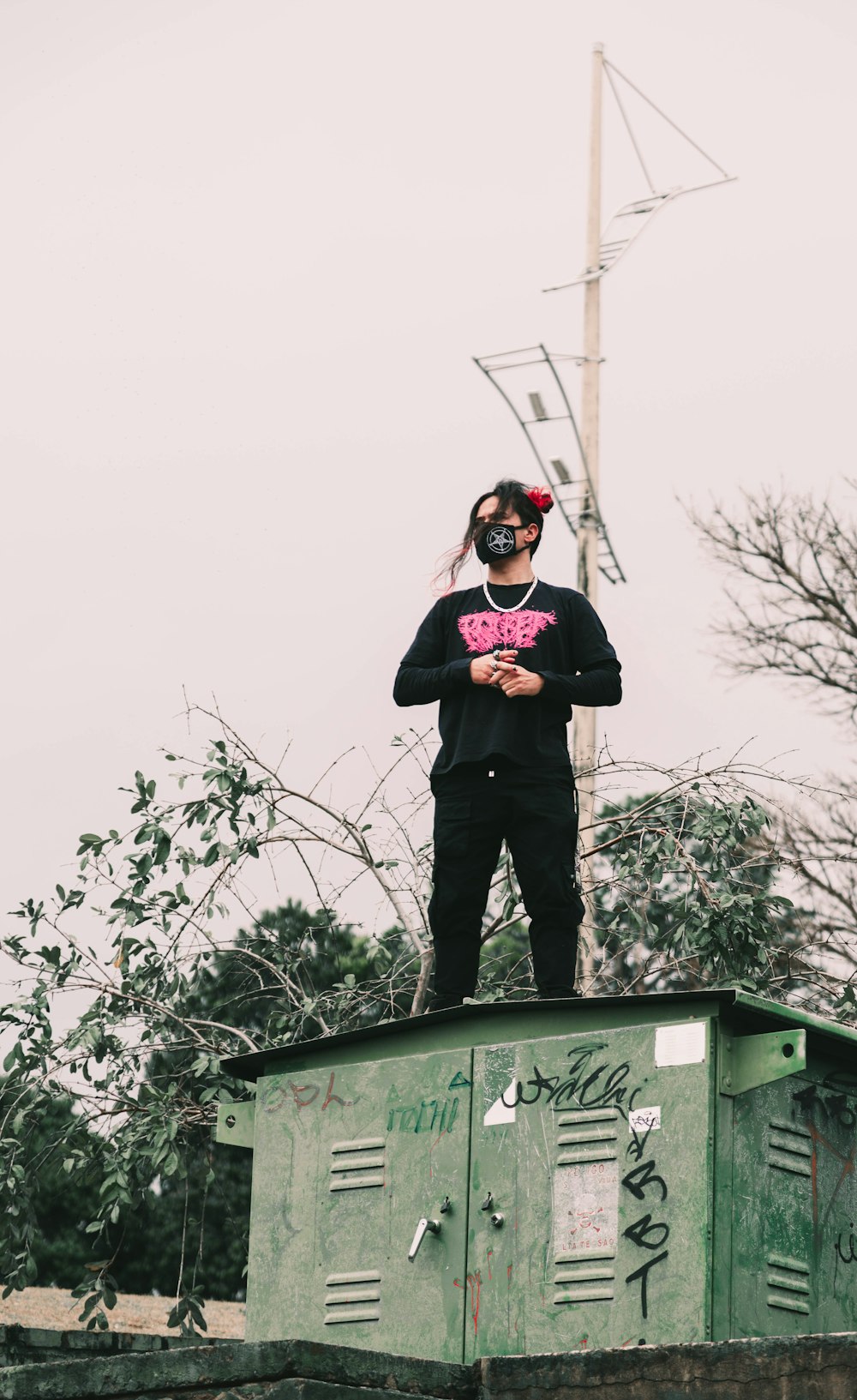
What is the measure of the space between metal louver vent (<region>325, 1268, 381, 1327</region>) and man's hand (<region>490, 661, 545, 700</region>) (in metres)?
Answer: 1.74

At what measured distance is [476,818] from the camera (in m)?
5.64

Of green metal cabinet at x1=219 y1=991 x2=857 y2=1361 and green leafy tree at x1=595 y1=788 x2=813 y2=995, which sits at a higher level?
green leafy tree at x1=595 y1=788 x2=813 y2=995

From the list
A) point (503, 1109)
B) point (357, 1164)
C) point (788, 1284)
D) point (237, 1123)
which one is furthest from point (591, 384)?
point (788, 1284)

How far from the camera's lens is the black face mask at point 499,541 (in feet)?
19.4

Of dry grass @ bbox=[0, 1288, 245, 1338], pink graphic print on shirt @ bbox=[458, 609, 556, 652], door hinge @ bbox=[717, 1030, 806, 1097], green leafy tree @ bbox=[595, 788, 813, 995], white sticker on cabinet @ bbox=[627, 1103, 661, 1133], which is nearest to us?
door hinge @ bbox=[717, 1030, 806, 1097]

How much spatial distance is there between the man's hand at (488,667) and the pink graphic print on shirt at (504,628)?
12 centimetres

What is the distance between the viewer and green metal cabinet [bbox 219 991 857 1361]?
457 cm

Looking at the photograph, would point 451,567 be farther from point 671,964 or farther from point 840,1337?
point 840,1337

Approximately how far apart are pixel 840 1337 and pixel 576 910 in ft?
7.20

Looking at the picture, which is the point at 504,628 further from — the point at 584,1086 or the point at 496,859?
the point at 584,1086

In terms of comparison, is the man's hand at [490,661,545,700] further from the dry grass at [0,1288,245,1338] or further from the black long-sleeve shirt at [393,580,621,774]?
the dry grass at [0,1288,245,1338]

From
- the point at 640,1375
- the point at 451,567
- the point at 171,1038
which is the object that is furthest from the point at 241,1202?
the point at 640,1375

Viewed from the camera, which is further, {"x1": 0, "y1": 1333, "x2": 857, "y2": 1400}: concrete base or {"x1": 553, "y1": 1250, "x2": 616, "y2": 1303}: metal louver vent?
{"x1": 553, "y1": 1250, "x2": 616, "y2": 1303}: metal louver vent

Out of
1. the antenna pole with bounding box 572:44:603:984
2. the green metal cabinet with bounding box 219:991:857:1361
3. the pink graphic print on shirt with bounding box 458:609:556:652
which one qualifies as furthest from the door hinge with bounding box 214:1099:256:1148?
the antenna pole with bounding box 572:44:603:984
